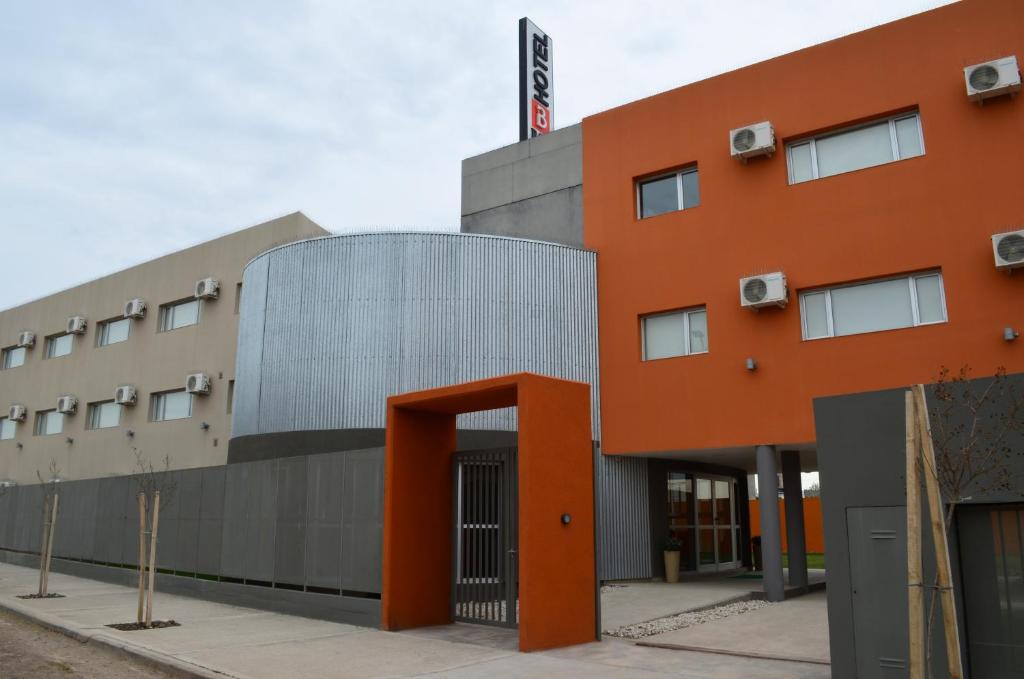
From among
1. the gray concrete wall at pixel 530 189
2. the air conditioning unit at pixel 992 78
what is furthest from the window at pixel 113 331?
the air conditioning unit at pixel 992 78

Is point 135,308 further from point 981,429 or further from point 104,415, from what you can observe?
point 981,429

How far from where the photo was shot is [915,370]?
15.9 metres

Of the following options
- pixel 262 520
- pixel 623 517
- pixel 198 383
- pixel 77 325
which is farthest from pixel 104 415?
pixel 623 517

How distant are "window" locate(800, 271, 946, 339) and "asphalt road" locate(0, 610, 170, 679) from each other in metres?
13.8

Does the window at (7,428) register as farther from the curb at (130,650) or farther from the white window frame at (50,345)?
the curb at (130,650)

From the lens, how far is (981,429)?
24.0ft

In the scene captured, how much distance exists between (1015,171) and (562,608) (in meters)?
12.0

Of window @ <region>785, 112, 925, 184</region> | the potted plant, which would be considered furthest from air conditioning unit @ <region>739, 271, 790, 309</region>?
the potted plant

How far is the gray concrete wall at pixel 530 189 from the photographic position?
21719mm

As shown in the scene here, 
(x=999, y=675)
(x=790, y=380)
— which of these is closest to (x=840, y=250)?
(x=790, y=380)

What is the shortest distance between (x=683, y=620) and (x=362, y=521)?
5355 millimetres

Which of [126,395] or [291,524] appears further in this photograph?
[126,395]

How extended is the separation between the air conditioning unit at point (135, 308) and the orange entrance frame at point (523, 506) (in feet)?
76.7

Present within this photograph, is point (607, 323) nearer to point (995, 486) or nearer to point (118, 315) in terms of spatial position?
point (995, 486)
